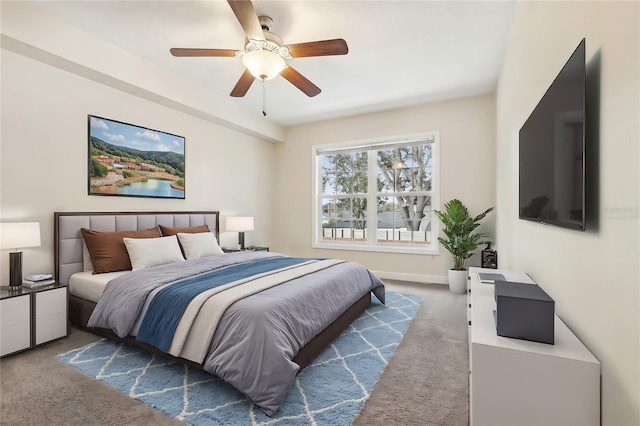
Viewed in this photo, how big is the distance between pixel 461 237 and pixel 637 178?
3.52 metres

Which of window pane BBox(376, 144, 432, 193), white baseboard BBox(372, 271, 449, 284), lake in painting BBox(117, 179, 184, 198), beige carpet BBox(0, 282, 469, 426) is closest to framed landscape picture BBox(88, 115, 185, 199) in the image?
lake in painting BBox(117, 179, 184, 198)

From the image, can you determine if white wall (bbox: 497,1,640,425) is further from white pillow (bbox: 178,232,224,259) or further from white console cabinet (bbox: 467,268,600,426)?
white pillow (bbox: 178,232,224,259)

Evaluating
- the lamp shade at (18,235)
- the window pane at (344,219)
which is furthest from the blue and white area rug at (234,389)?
the window pane at (344,219)

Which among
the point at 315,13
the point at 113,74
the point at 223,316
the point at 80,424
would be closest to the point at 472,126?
the point at 315,13

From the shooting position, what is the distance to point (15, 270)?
2.50 metres

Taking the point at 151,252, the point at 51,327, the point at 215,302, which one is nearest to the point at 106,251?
the point at 151,252

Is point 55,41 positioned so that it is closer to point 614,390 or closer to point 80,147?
point 80,147

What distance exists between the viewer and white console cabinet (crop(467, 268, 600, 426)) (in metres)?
1.07

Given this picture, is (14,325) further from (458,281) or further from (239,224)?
(458,281)

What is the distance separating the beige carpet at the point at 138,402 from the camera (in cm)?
166

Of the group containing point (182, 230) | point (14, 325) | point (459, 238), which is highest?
point (182, 230)

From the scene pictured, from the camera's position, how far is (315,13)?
2.57 m

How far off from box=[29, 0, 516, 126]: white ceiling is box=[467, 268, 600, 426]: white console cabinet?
2.56 metres

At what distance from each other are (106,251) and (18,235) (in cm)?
69
